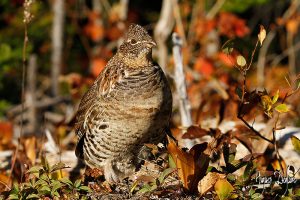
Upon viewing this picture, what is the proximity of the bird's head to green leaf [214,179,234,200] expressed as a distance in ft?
4.09

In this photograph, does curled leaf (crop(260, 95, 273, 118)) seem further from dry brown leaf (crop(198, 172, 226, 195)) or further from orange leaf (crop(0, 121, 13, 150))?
orange leaf (crop(0, 121, 13, 150))

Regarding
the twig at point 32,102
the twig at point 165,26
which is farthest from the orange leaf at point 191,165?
the twig at point 32,102

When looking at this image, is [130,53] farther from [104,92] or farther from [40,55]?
[40,55]

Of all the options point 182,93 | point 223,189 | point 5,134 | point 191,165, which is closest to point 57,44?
point 5,134

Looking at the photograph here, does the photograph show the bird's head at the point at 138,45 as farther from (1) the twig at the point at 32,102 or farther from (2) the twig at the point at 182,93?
(1) the twig at the point at 32,102

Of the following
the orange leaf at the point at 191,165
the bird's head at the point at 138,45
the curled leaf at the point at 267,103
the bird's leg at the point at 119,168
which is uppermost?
the bird's head at the point at 138,45

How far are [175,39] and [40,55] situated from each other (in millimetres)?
5084

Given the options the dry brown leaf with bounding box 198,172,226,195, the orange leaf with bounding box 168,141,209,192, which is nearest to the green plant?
the orange leaf with bounding box 168,141,209,192

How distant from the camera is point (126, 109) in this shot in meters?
3.90

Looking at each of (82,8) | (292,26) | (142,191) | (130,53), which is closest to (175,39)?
(130,53)

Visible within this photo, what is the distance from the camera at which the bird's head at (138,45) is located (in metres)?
4.07

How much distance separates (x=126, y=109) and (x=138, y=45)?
477 millimetres

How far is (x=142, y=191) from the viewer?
10.7 feet

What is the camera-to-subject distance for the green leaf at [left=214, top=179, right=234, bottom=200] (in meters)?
3.14
